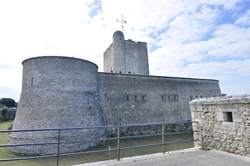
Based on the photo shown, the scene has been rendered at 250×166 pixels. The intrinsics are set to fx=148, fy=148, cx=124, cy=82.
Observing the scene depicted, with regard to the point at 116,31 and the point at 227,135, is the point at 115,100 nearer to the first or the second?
the point at 227,135

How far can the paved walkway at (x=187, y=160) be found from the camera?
144 inches

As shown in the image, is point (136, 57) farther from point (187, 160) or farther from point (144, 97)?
point (187, 160)

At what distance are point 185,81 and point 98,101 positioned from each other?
39.7ft

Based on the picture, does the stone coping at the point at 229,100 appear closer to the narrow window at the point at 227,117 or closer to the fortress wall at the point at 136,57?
the narrow window at the point at 227,117

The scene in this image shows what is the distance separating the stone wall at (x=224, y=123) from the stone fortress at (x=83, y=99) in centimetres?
788

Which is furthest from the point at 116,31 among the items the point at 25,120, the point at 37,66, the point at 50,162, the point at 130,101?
the point at 50,162

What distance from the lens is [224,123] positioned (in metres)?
4.81

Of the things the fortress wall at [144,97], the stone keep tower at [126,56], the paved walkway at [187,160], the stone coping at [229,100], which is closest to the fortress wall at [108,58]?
the stone keep tower at [126,56]

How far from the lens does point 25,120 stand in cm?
1027

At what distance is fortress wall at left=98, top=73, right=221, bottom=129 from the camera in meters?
14.1

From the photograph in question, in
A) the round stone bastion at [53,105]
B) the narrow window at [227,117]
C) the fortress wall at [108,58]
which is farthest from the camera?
the fortress wall at [108,58]

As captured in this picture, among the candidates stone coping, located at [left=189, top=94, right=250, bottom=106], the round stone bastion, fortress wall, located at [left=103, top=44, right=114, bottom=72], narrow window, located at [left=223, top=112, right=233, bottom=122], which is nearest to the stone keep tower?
fortress wall, located at [left=103, top=44, right=114, bottom=72]

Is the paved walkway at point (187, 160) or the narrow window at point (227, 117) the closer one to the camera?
the paved walkway at point (187, 160)

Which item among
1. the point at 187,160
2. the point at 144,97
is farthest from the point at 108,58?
the point at 187,160
